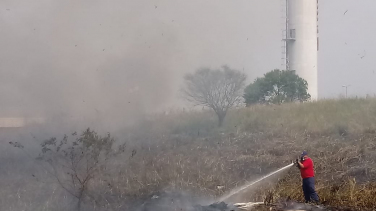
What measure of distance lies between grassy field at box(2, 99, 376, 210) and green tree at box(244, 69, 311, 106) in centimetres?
672

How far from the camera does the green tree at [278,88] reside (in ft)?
83.9

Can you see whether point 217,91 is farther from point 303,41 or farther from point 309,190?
point 303,41

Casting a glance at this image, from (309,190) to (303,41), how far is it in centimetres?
2190

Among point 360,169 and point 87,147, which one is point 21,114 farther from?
point 360,169

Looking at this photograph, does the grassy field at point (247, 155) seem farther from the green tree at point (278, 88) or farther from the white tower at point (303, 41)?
the white tower at point (303, 41)

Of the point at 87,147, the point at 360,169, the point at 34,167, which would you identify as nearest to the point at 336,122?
the point at 360,169

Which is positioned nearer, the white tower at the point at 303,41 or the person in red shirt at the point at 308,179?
the person in red shirt at the point at 308,179

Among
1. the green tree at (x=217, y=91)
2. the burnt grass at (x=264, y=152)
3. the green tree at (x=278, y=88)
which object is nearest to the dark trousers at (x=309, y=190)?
the burnt grass at (x=264, y=152)

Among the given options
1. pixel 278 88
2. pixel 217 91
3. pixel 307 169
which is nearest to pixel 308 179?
pixel 307 169

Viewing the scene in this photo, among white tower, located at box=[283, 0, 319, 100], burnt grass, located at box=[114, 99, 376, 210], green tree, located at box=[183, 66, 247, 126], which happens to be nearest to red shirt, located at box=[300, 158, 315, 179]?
burnt grass, located at box=[114, 99, 376, 210]

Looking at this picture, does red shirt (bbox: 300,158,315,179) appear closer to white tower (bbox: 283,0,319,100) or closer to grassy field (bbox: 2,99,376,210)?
grassy field (bbox: 2,99,376,210)

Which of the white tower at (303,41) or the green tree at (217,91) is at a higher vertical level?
the white tower at (303,41)

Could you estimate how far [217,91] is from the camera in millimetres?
17297

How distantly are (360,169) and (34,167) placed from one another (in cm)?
882
